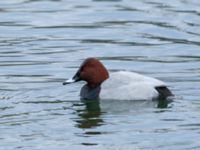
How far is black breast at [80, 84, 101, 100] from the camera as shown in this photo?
50.2 ft

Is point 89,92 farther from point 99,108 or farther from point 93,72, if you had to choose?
point 99,108

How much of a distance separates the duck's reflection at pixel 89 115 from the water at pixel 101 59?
0.05 feet

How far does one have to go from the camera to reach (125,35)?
813 inches

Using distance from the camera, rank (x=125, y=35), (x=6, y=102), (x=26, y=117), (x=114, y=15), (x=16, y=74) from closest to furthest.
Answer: (x=26, y=117), (x=6, y=102), (x=16, y=74), (x=125, y=35), (x=114, y=15)

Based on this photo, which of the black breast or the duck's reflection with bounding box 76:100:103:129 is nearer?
the duck's reflection with bounding box 76:100:103:129

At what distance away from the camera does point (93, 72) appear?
1547 centimetres

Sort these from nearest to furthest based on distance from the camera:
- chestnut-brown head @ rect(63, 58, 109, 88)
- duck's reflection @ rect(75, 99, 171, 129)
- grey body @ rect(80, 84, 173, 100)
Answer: duck's reflection @ rect(75, 99, 171, 129) < grey body @ rect(80, 84, 173, 100) < chestnut-brown head @ rect(63, 58, 109, 88)

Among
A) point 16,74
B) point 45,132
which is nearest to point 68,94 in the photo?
point 16,74

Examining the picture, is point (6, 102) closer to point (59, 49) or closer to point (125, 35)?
point (59, 49)

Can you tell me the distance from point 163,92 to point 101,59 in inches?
145

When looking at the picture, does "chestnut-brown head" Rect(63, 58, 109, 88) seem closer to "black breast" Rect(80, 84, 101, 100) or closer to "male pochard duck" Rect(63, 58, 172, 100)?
"male pochard duck" Rect(63, 58, 172, 100)

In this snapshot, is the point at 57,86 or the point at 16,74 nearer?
the point at 57,86

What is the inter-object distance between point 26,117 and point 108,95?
1.81 meters

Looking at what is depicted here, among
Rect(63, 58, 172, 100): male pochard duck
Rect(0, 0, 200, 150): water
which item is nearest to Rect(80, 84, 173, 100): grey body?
Rect(63, 58, 172, 100): male pochard duck
